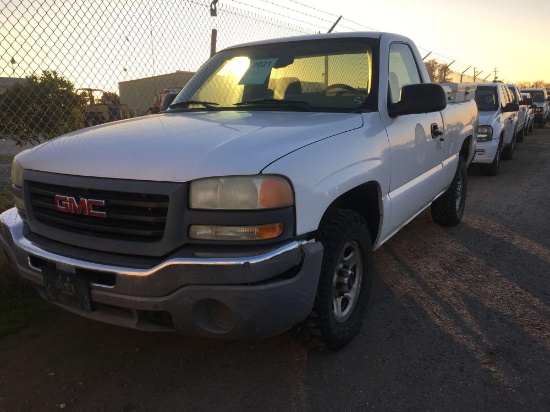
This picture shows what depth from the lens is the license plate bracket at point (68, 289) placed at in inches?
82.8

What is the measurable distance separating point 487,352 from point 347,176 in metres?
1.37

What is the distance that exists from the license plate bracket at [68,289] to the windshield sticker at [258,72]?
198 cm

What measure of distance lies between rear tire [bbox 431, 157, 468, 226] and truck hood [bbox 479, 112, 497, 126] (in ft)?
11.5

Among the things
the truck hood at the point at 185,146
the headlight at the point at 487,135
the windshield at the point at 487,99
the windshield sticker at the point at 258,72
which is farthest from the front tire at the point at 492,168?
the truck hood at the point at 185,146

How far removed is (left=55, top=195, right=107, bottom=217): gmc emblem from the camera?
6.84 feet

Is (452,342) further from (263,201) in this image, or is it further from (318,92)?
(318,92)

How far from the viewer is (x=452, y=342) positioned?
9.07 feet

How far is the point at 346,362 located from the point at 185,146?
1540 millimetres

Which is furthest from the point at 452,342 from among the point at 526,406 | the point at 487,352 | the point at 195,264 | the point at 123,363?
the point at 123,363

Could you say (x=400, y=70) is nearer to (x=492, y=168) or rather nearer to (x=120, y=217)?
(x=120, y=217)

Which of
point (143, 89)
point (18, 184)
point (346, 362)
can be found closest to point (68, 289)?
point (18, 184)

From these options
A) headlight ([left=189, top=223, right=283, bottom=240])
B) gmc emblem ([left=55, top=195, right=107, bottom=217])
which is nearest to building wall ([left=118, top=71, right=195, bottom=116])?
gmc emblem ([left=55, top=195, right=107, bottom=217])

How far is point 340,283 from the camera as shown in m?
2.60

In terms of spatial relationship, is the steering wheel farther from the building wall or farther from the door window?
the building wall
